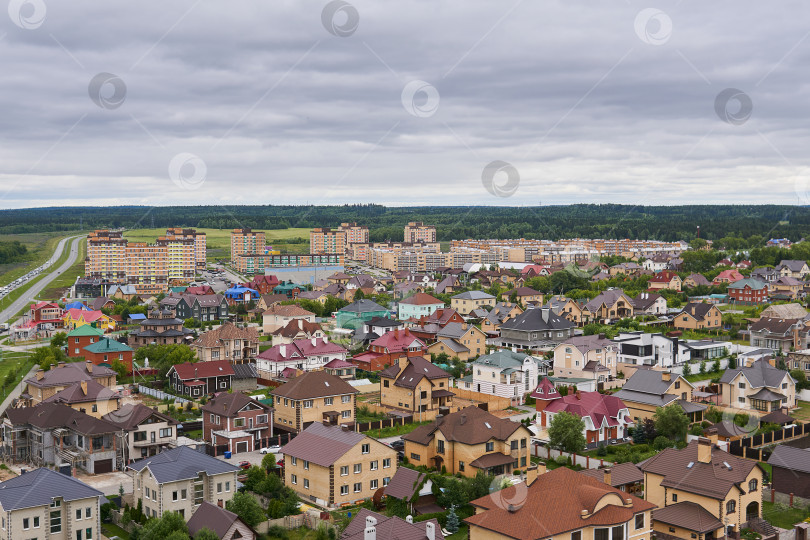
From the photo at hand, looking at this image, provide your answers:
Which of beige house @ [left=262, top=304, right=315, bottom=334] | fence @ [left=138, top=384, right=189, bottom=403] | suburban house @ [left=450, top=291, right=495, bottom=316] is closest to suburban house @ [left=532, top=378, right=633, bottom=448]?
fence @ [left=138, top=384, right=189, bottom=403]

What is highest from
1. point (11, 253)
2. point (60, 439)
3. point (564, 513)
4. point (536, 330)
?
point (11, 253)

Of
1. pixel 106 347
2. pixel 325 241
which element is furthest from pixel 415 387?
pixel 325 241

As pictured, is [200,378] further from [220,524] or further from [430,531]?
[430,531]

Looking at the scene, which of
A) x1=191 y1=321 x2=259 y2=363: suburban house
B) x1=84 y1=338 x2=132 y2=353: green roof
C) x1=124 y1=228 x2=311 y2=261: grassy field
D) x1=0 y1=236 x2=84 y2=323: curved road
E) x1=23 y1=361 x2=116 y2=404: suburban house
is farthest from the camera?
x1=124 y1=228 x2=311 y2=261: grassy field

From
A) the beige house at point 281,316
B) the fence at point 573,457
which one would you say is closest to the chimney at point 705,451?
the fence at point 573,457

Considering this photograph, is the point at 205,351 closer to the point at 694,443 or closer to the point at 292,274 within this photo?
the point at 694,443

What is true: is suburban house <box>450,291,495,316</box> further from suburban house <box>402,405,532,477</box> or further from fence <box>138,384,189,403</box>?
suburban house <box>402,405,532,477</box>
